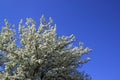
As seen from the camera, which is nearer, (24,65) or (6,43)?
(24,65)

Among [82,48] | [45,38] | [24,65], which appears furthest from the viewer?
[82,48]

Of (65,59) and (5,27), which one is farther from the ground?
(5,27)

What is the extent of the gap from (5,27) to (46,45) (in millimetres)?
5272

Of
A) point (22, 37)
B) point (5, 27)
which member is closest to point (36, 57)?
point (22, 37)

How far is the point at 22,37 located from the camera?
1297 inches

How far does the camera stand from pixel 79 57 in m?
33.8

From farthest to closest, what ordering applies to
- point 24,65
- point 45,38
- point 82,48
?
1. point 82,48
2. point 45,38
3. point 24,65

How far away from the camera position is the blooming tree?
30.3 m

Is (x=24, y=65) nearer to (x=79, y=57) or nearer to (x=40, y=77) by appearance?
(x=40, y=77)

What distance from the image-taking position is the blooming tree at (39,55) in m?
30.3

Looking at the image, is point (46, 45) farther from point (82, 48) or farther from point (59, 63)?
point (82, 48)

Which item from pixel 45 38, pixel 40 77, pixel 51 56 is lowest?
pixel 40 77

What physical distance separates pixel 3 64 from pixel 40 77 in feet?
13.1

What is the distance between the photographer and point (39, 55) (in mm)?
30781
